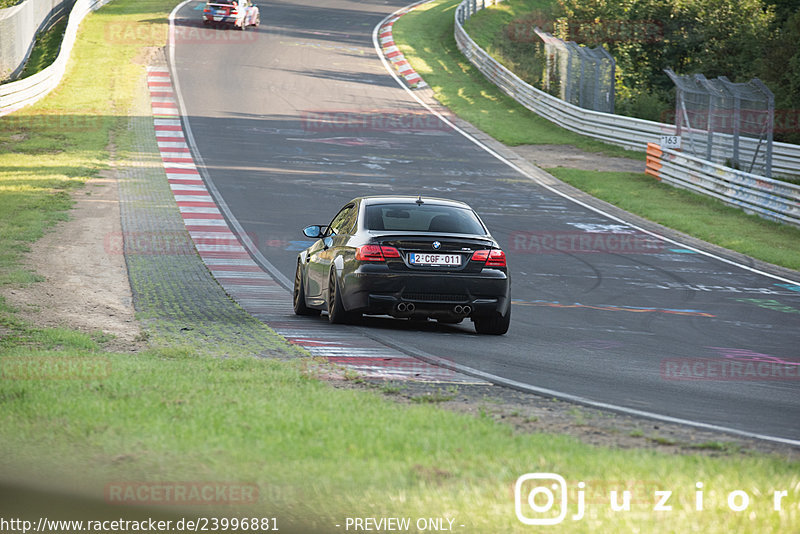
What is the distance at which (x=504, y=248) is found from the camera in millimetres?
19406

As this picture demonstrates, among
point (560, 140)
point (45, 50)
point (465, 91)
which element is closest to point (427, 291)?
point (560, 140)

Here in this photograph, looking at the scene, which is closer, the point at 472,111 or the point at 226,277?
the point at 226,277

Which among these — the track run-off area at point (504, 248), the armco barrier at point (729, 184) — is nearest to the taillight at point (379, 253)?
the track run-off area at point (504, 248)

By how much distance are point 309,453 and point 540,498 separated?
1.33m

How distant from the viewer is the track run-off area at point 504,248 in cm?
869

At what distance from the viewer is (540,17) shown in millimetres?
56125

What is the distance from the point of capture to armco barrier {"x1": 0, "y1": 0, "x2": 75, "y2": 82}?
35969 millimetres

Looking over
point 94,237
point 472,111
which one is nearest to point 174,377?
point 94,237

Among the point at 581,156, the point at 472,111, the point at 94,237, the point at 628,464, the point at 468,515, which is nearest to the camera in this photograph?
the point at 468,515

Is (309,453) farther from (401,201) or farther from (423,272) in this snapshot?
(401,201)

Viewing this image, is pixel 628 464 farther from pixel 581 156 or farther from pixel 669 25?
pixel 669 25

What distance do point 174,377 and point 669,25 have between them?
4266 centimetres

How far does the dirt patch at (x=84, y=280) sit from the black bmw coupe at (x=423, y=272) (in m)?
2.36

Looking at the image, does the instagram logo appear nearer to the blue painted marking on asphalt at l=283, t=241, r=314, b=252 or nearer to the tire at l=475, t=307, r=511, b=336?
the tire at l=475, t=307, r=511, b=336
